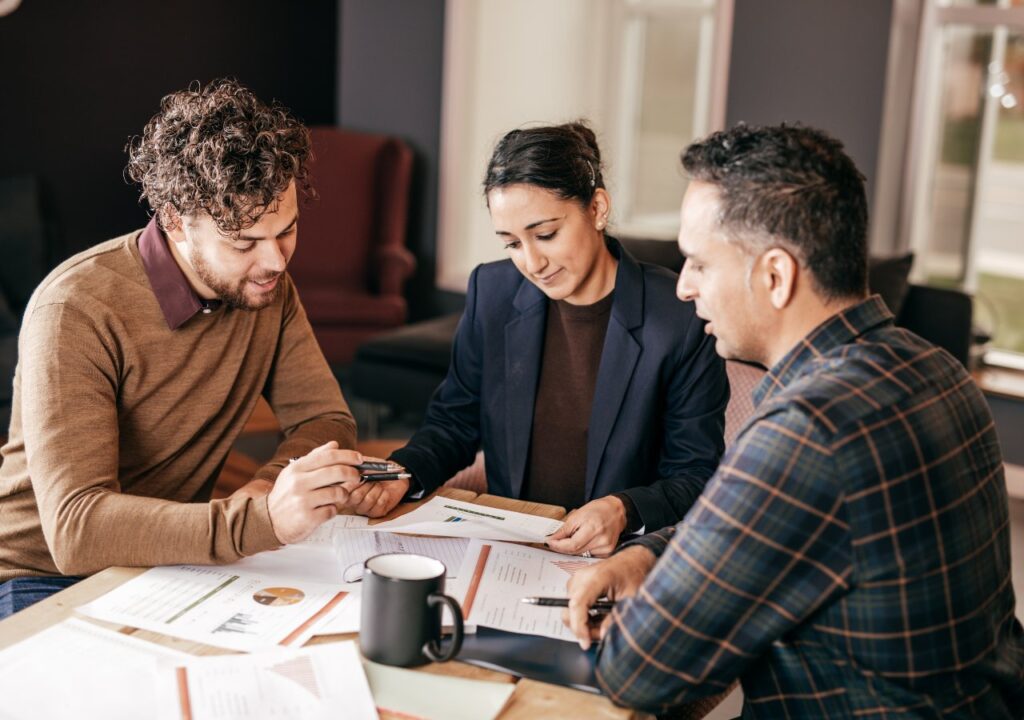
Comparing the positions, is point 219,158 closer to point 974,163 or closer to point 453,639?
point 453,639

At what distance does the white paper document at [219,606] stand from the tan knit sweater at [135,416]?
1.4 inches

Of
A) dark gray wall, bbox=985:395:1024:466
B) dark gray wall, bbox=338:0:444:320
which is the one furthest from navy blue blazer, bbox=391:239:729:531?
dark gray wall, bbox=338:0:444:320

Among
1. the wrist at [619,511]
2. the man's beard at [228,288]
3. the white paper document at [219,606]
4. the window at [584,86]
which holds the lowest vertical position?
the white paper document at [219,606]

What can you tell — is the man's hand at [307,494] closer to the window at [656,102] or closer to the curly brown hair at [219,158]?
the curly brown hair at [219,158]

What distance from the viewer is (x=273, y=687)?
1.20 metres

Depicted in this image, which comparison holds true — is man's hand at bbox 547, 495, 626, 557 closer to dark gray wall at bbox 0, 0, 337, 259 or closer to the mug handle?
the mug handle

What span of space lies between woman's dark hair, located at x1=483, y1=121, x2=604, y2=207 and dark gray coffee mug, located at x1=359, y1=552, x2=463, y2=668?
35.1 inches

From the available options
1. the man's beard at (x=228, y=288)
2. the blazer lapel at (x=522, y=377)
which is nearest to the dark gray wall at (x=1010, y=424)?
the blazer lapel at (x=522, y=377)

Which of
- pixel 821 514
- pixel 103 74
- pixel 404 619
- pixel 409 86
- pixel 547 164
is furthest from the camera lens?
pixel 409 86

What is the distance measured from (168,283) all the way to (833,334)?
108 cm

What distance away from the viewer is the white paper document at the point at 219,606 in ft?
4.35

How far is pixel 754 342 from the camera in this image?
1361 millimetres

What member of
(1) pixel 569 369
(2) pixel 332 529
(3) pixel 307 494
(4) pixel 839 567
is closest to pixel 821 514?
(4) pixel 839 567

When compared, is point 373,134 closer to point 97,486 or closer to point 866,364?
point 97,486
